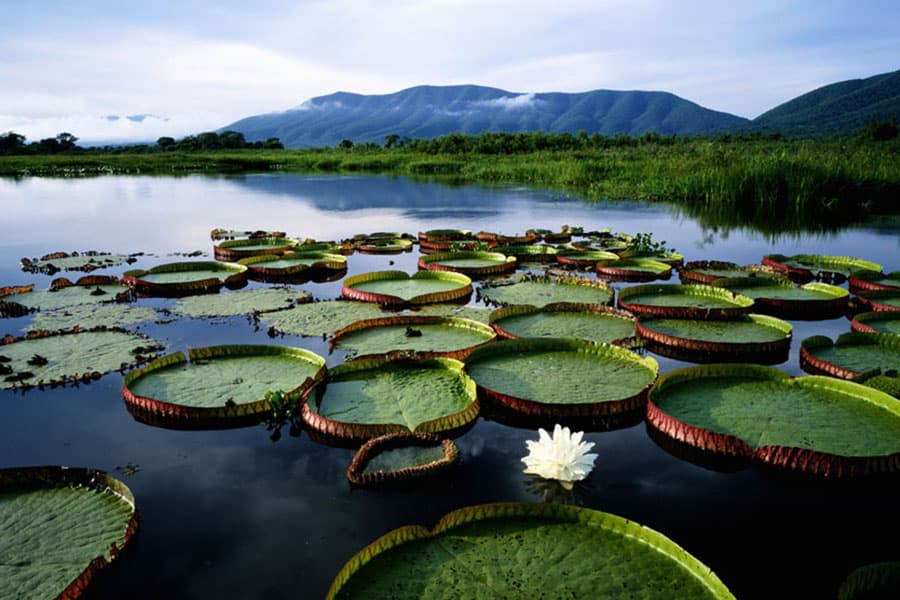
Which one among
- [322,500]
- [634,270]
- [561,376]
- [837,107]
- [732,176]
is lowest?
[322,500]

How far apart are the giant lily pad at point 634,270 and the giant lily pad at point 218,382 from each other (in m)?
4.29

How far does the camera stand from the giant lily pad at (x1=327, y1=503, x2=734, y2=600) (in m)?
1.86

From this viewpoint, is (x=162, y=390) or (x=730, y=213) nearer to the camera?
(x=162, y=390)

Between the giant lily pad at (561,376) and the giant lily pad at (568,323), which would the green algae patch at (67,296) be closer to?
the giant lily pad at (568,323)

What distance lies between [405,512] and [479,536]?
431 millimetres

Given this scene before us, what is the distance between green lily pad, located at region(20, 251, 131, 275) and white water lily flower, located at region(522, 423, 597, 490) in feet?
23.2

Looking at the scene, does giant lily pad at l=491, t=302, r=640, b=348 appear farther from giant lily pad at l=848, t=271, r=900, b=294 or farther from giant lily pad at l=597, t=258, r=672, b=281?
giant lily pad at l=848, t=271, r=900, b=294

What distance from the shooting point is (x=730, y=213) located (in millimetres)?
12992

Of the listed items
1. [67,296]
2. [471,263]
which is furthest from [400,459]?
[471,263]

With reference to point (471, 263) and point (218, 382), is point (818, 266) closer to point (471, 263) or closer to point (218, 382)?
point (471, 263)

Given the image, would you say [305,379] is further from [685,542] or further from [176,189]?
[176,189]

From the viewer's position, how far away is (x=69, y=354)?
419 centimetres

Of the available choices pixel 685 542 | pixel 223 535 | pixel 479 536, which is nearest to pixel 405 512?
pixel 479 536

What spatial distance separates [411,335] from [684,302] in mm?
2648
